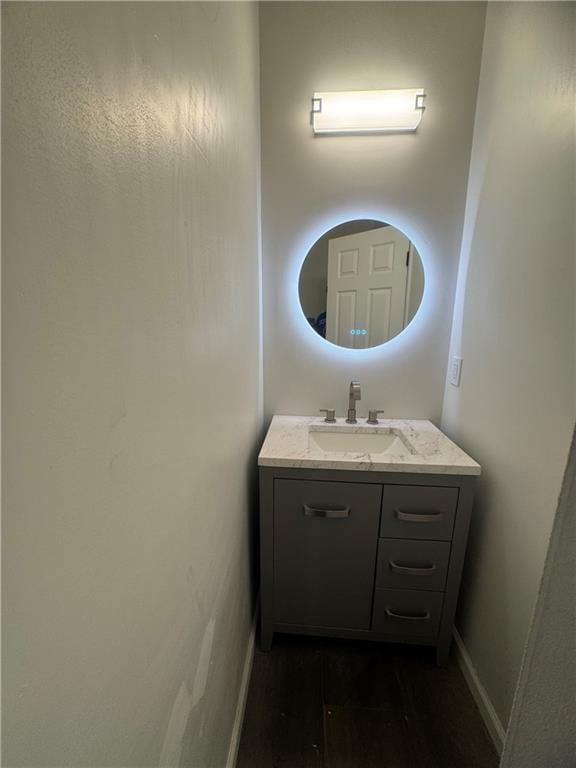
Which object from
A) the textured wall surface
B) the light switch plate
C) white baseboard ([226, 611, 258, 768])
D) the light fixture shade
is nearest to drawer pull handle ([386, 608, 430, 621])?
white baseboard ([226, 611, 258, 768])

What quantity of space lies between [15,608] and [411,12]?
2.09 m

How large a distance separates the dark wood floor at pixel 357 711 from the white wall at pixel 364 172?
3.42 feet

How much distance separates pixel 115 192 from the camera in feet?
1.20

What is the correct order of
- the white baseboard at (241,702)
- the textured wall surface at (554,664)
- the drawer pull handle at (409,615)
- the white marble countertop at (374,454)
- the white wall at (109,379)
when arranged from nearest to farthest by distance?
the white wall at (109,379) → the textured wall surface at (554,664) → the white baseboard at (241,702) → the white marble countertop at (374,454) → the drawer pull handle at (409,615)

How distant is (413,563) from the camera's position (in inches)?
49.0

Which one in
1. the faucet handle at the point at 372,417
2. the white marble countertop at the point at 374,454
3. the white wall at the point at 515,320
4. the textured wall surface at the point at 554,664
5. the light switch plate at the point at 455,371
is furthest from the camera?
the faucet handle at the point at 372,417

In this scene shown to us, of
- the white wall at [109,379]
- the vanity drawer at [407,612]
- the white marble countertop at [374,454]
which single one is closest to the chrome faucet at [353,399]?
the white marble countertop at [374,454]

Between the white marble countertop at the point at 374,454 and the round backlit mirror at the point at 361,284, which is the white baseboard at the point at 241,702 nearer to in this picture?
the white marble countertop at the point at 374,454

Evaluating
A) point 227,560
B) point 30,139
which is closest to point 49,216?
point 30,139

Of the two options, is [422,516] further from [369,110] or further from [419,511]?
[369,110]

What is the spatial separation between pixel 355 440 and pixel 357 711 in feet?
3.21

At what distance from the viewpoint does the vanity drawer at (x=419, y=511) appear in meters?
1.18

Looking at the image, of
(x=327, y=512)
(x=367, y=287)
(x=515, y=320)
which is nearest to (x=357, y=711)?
(x=327, y=512)

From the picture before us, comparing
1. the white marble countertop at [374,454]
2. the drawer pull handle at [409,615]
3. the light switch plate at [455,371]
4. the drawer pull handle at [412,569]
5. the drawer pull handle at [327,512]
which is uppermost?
the light switch plate at [455,371]
